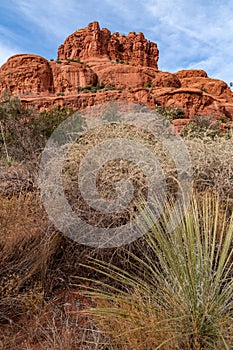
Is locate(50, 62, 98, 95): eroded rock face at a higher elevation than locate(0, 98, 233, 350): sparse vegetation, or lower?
higher

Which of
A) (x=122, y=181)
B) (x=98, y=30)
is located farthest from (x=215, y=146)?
(x=98, y=30)

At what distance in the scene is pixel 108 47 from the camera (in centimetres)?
5578

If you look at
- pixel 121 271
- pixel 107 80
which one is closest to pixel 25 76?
pixel 107 80

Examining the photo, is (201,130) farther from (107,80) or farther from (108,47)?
(108,47)

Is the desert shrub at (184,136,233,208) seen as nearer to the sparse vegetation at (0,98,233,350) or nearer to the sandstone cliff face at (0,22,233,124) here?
the sparse vegetation at (0,98,233,350)

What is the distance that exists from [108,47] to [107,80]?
22373 mm

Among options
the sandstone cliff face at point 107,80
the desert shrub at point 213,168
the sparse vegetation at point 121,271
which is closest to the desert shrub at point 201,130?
the desert shrub at point 213,168

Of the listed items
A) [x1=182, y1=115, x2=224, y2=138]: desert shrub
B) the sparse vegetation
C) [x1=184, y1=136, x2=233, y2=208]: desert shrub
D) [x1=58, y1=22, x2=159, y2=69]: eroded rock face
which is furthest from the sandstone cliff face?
the sparse vegetation

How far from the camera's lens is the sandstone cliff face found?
25.7 metres

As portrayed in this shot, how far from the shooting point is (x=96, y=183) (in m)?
3.08

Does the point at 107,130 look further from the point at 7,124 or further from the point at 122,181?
the point at 7,124

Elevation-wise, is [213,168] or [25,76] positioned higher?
[25,76]

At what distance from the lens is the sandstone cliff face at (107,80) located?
25688 millimetres

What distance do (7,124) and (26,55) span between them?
95.7ft
